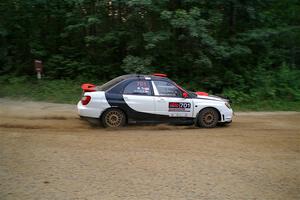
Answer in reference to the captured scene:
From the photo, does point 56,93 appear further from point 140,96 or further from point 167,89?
point 167,89

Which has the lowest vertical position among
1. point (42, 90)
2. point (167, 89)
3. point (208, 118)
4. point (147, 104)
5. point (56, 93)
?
point (208, 118)

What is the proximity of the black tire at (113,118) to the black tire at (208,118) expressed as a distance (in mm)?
2242

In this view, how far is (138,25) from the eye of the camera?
1767 cm

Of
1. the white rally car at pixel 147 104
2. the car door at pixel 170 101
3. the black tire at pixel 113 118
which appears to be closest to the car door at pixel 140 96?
the white rally car at pixel 147 104

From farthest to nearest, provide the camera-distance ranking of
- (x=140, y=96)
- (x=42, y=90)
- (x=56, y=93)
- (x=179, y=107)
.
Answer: (x=42, y=90)
(x=56, y=93)
(x=179, y=107)
(x=140, y=96)

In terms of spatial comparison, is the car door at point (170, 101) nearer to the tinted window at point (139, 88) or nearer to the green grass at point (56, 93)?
the tinted window at point (139, 88)

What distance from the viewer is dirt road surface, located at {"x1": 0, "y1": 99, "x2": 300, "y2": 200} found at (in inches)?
229

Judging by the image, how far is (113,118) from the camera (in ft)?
35.0

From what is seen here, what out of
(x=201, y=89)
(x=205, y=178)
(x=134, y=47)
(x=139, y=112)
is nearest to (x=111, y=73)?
(x=134, y=47)

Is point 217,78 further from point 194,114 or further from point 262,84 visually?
point 194,114

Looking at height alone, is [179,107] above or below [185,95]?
below

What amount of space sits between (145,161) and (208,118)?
4308 mm

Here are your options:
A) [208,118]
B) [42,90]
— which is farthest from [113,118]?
[42,90]

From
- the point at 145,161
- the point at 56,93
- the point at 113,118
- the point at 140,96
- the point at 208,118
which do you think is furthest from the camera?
the point at 56,93
